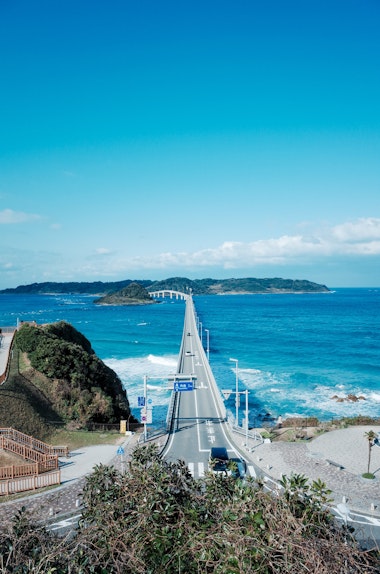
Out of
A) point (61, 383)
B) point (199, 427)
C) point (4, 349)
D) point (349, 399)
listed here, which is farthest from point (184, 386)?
point (349, 399)

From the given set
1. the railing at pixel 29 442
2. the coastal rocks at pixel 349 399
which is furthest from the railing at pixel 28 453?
the coastal rocks at pixel 349 399

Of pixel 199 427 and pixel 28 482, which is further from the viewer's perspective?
pixel 199 427

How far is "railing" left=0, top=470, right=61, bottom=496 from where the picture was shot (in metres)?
21.0

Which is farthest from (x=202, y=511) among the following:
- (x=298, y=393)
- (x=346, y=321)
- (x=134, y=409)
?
(x=346, y=321)

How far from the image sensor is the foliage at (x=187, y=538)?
733 centimetres

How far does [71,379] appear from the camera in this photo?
37.5 metres

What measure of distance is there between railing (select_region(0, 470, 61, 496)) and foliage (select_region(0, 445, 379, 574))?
479 inches

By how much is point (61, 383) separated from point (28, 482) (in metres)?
14.6

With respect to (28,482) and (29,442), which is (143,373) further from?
(28,482)

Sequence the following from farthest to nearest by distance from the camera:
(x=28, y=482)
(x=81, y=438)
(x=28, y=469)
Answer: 1. (x=81, y=438)
2. (x=28, y=469)
3. (x=28, y=482)

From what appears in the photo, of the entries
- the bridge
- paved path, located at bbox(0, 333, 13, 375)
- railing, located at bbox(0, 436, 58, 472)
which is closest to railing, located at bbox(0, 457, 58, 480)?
railing, located at bbox(0, 436, 58, 472)

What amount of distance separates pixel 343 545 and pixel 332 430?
2596cm

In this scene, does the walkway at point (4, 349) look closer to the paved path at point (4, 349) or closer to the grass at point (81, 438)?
the paved path at point (4, 349)

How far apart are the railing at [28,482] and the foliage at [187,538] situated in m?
12.2
